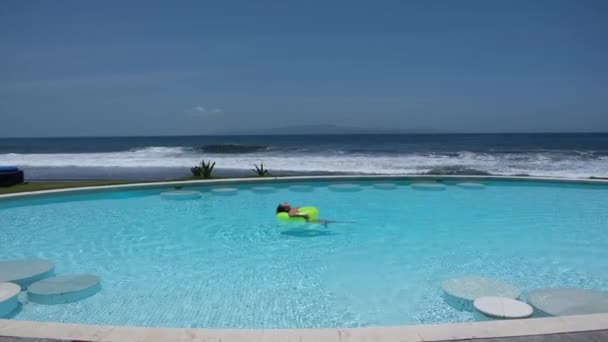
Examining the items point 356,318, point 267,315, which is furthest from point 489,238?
point 267,315

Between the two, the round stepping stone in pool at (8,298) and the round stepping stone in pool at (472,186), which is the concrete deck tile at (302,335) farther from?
the round stepping stone in pool at (472,186)

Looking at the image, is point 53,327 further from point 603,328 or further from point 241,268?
point 603,328

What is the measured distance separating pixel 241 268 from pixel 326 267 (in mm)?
1104

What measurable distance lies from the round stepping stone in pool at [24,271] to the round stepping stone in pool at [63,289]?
30 cm

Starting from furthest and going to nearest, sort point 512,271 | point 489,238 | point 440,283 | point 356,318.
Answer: point 489,238
point 512,271
point 440,283
point 356,318

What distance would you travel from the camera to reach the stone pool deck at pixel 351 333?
2695 mm

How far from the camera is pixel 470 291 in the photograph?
4508mm

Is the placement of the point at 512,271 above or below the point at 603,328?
below

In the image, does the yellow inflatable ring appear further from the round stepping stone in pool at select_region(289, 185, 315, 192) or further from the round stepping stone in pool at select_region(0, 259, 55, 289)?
the round stepping stone in pool at select_region(289, 185, 315, 192)

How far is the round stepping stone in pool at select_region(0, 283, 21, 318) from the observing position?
13.2ft

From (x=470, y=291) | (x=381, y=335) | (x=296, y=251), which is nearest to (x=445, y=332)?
(x=381, y=335)

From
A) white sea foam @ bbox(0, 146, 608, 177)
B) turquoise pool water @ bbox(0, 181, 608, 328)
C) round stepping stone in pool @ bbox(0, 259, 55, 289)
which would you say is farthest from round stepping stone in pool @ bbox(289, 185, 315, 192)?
white sea foam @ bbox(0, 146, 608, 177)

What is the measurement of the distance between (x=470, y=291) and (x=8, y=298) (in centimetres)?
440

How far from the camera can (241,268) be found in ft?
19.0
